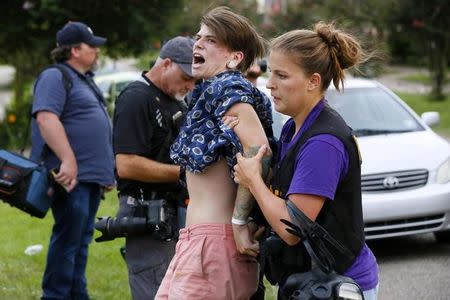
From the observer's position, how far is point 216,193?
12.0ft

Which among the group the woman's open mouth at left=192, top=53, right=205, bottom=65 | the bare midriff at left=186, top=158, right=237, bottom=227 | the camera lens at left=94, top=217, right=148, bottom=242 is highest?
the woman's open mouth at left=192, top=53, right=205, bottom=65

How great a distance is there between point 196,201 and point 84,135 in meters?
2.88

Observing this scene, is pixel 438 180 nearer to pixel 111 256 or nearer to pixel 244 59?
pixel 111 256

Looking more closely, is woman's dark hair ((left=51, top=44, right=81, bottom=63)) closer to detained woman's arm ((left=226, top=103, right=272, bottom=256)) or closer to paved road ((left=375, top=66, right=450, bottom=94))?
detained woman's arm ((left=226, top=103, right=272, bottom=256))

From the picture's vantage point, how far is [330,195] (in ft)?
10.7

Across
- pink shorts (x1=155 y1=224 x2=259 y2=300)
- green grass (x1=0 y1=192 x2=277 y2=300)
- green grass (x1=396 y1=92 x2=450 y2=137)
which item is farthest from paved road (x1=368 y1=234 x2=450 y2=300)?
green grass (x1=396 y1=92 x2=450 y2=137)

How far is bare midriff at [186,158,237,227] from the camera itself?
3.65m

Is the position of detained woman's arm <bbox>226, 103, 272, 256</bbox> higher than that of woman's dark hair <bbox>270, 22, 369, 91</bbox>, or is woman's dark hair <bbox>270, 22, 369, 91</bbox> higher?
woman's dark hair <bbox>270, 22, 369, 91</bbox>

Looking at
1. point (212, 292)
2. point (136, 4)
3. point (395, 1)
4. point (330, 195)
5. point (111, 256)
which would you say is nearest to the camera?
point (330, 195)

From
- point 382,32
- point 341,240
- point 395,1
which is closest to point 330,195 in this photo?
point 341,240

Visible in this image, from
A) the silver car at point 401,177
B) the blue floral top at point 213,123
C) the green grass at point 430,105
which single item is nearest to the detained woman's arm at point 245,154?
the blue floral top at point 213,123

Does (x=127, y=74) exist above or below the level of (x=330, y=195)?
below

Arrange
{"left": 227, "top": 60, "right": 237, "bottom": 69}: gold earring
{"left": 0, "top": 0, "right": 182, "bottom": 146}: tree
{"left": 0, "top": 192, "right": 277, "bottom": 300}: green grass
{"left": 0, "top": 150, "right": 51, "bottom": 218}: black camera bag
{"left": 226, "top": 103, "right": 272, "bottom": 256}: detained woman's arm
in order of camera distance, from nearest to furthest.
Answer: {"left": 226, "top": 103, "right": 272, "bottom": 256}: detained woman's arm, {"left": 227, "top": 60, "right": 237, "bottom": 69}: gold earring, {"left": 0, "top": 150, "right": 51, "bottom": 218}: black camera bag, {"left": 0, "top": 192, "right": 277, "bottom": 300}: green grass, {"left": 0, "top": 0, "right": 182, "bottom": 146}: tree

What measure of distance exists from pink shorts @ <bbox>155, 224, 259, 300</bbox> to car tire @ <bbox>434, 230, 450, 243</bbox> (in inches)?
202
